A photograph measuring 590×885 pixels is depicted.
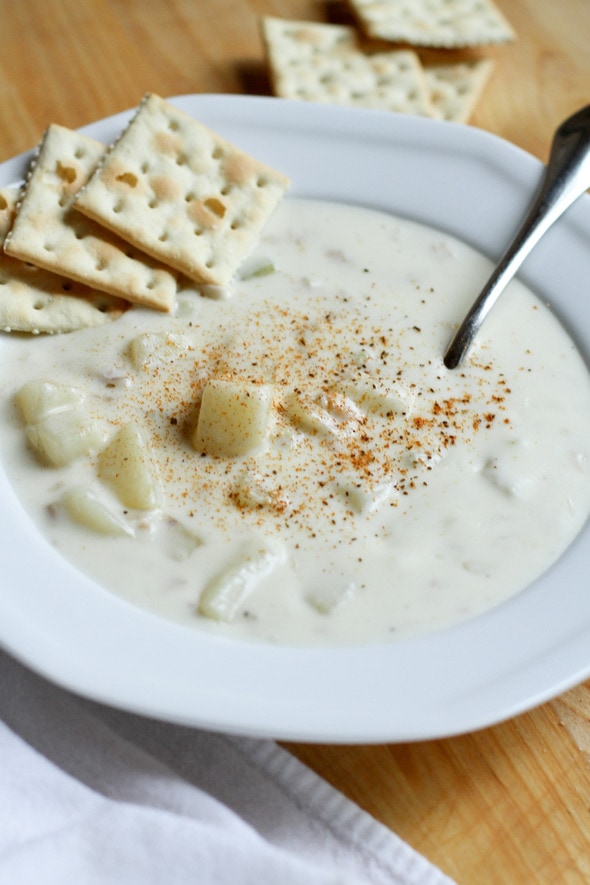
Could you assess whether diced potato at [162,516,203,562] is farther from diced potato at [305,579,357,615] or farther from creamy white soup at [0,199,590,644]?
diced potato at [305,579,357,615]

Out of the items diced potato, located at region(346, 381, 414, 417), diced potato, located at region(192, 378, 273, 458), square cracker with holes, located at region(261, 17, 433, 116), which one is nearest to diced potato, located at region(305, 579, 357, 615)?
diced potato, located at region(192, 378, 273, 458)

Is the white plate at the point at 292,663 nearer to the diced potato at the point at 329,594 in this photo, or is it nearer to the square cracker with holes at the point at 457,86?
the diced potato at the point at 329,594

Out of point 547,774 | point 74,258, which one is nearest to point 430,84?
point 74,258

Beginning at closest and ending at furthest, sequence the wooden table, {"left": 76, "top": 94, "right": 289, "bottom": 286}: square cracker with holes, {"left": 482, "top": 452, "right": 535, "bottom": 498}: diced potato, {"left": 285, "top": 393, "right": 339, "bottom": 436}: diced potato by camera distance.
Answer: the wooden table < {"left": 482, "top": 452, "right": 535, "bottom": 498}: diced potato < {"left": 285, "top": 393, "right": 339, "bottom": 436}: diced potato < {"left": 76, "top": 94, "right": 289, "bottom": 286}: square cracker with holes

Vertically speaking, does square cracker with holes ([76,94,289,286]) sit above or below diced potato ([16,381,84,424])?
above

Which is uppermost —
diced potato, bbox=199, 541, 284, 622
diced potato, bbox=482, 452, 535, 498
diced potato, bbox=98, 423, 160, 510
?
diced potato, bbox=482, 452, 535, 498

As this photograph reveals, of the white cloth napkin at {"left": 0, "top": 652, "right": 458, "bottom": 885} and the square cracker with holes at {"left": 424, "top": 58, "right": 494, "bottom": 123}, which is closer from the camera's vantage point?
the white cloth napkin at {"left": 0, "top": 652, "right": 458, "bottom": 885}

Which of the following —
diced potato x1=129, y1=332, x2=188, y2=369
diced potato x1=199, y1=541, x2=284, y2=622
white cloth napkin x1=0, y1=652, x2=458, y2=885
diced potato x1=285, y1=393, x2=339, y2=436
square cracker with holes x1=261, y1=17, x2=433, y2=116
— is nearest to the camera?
white cloth napkin x1=0, y1=652, x2=458, y2=885

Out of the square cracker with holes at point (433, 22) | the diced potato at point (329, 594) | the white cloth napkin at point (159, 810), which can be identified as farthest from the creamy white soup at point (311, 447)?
the square cracker with holes at point (433, 22)

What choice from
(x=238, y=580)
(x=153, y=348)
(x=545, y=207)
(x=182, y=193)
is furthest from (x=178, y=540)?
(x=545, y=207)
